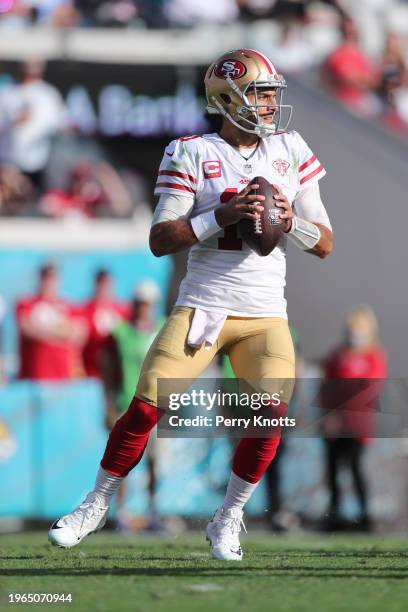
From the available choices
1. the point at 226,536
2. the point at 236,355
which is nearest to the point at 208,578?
the point at 226,536

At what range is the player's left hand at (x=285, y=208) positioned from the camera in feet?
14.9

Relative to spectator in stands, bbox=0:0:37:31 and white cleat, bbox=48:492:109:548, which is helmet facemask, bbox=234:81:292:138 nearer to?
white cleat, bbox=48:492:109:548

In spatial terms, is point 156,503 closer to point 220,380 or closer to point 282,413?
point 220,380

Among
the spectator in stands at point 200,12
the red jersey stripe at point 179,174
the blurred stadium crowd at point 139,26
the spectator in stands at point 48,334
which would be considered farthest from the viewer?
the spectator in stands at point 200,12

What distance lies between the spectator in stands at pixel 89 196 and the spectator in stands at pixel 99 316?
712 millimetres

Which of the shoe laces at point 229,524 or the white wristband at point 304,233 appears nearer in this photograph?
the white wristband at point 304,233

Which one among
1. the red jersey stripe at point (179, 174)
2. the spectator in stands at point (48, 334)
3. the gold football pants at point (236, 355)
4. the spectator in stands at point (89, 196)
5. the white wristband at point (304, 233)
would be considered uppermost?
the red jersey stripe at point (179, 174)

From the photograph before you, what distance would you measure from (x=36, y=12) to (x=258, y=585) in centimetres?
754

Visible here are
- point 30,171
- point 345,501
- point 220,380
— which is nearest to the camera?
point 220,380

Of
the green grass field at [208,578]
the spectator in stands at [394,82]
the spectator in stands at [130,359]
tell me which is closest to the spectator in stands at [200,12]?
the spectator in stands at [394,82]

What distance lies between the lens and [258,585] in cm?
403

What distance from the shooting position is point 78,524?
4.62 meters

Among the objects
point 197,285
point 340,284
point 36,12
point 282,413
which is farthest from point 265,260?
point 36,12

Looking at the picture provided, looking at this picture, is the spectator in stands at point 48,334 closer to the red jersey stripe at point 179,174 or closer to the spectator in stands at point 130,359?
the spectator in stands at point 130,359
